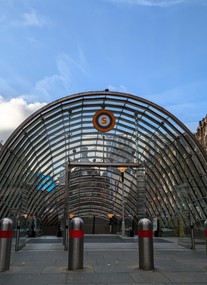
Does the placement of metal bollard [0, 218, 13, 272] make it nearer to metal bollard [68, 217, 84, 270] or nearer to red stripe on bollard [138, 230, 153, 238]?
metal bollard [68, 217, 84, 270]

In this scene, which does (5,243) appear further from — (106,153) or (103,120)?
(106,153)

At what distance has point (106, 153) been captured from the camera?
40531mm

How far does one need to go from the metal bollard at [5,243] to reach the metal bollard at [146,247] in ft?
11.7

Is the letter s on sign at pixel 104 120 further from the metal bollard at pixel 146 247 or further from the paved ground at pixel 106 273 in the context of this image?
the metal bollard at pixel 146 247

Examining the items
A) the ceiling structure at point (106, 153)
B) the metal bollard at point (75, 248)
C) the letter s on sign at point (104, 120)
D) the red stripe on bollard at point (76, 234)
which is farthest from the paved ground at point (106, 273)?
the letter s on sign at point (104, 120)

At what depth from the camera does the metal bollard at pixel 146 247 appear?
8.72 meters

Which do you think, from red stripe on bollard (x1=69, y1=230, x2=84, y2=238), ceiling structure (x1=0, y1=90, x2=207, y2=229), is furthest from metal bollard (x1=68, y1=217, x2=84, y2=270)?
ceiling structure (x1=0, y1=90, x2=207, y2=229)

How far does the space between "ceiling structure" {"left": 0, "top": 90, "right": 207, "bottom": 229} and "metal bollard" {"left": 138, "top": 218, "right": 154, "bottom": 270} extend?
1600cm

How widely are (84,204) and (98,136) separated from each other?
21348 millimetres

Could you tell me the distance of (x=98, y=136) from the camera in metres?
38.0

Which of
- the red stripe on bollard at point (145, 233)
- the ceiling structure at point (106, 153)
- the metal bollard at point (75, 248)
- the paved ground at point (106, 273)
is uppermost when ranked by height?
the ceiling structure at point (106, 153)

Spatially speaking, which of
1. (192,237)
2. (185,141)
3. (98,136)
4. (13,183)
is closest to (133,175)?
(98,136)

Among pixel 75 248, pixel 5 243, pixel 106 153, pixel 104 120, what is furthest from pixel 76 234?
pixel 106 153

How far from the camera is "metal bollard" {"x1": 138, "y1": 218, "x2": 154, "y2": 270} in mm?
8719
